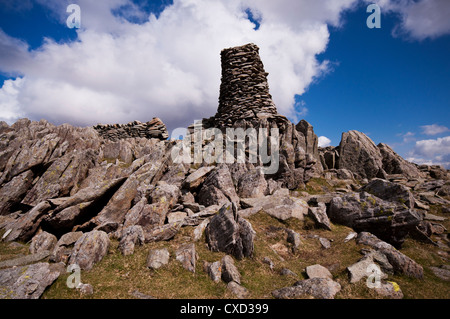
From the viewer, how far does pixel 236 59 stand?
34844 mm

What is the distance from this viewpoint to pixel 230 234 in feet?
42.3

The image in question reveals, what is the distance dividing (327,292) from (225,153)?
18.5 metres

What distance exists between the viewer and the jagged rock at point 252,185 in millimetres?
20734

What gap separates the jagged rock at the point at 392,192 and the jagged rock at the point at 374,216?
1941 mm

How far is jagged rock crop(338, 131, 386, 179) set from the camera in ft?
108

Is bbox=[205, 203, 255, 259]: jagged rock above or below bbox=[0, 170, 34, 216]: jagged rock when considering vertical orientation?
below

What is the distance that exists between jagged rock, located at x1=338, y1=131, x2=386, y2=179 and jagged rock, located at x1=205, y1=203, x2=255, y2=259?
2892 centimetres

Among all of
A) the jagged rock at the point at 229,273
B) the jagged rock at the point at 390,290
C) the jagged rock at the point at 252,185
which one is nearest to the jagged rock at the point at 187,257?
the jagged rock at the point at 229,273

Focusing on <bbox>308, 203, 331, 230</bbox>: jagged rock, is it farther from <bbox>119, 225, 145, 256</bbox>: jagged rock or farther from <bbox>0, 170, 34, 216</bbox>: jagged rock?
<bbox>0, 170, 34, 216</bbox>: jagged rock

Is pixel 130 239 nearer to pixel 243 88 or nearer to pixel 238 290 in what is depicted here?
pixel 238 290

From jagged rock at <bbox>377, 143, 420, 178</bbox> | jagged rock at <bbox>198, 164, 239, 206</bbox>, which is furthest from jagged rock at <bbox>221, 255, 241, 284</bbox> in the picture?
jagged rock at <bbox>377, 143, 420, 178</bbox>

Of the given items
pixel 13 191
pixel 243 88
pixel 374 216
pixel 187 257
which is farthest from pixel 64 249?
pixel 243 88

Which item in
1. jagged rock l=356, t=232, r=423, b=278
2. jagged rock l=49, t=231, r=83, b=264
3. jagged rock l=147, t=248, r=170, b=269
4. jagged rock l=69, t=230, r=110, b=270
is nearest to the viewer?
jagged rock l=69, t=230, r=110, b=270
